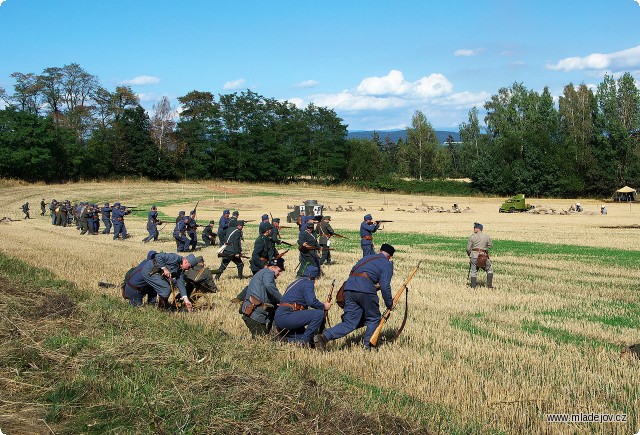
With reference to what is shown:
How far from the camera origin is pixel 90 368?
7.71 meters

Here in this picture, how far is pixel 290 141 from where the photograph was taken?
96.4 m

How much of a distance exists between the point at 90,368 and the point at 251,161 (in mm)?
84755

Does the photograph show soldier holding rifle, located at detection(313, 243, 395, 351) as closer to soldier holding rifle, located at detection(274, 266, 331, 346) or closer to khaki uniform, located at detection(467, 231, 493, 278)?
soldier holding rifle, located at detection(274, 266, 331, 346)

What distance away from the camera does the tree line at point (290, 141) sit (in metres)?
80.4

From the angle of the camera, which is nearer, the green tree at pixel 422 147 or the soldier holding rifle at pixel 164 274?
the soldier holding rifle at pixel 164 274

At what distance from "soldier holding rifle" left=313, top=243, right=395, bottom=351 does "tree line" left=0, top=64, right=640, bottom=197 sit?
74.0 m

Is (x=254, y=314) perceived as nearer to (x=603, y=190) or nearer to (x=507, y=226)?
(x=507, y=226)

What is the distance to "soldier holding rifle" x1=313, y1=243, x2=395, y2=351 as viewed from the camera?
9.41 m

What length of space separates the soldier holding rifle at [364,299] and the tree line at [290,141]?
7397 centimetres

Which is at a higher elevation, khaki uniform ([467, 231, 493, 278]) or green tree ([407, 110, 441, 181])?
green tree ([407, 110, 441, 181])

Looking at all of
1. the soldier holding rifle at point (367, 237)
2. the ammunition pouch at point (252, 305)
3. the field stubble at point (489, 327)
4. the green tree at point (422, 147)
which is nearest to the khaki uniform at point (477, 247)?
the field stubble at point (489, 327)

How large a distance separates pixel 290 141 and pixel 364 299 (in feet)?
289

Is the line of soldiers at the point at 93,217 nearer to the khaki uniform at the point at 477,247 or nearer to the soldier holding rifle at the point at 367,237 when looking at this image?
the soldier holding rifle at the point at 367,237

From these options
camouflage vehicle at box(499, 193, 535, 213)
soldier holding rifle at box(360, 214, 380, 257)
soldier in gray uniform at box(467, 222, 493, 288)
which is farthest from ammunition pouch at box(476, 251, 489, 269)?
camouflage vehicle at box(499, 193, 535, 213)
